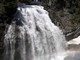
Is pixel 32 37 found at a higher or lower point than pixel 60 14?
lower

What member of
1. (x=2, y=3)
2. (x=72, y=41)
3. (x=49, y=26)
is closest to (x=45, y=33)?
(x=49, y=26)

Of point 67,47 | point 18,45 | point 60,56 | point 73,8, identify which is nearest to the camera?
point 18,45

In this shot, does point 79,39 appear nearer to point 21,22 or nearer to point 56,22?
point 56,22

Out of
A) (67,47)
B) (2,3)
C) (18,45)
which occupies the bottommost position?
(67,47)

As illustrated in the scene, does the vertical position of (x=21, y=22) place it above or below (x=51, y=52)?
above

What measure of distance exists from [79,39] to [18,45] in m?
6.42

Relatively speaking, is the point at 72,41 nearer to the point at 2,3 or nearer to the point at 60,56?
the point at 60,56

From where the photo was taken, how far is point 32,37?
21875 millimetres

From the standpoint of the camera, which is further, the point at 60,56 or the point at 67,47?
the point at 67,47

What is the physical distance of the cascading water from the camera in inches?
818

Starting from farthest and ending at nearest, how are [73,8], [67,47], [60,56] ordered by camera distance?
[73,8], [67,47], [60,56]

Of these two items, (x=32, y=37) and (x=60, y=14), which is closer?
(x=32, y=37)

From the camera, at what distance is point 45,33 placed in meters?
23.0

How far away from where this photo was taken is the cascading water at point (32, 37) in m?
20.8
